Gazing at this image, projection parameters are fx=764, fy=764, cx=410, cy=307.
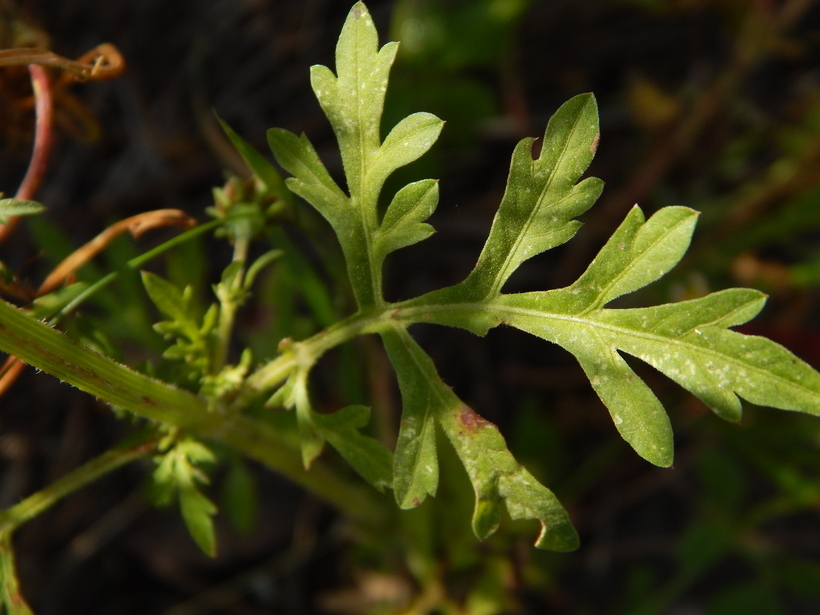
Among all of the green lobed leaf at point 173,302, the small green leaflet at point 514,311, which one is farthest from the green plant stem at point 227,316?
the small green leaflet at point 514,311

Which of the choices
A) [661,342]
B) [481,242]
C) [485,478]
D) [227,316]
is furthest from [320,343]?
[481,242]

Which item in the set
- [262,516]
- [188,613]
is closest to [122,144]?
[262,516]

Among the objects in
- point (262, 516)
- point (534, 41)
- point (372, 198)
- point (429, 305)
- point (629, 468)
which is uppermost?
point (372, 198)

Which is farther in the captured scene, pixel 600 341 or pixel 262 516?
pixel 262 516

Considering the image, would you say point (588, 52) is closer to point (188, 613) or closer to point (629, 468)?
point (629, 468)

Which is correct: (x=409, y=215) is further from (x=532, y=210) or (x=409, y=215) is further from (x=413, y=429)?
(x=413, y=429)

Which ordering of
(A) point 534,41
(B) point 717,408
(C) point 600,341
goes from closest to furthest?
(B) point 717,408
(C) point 600,341
(A) point 534,41
